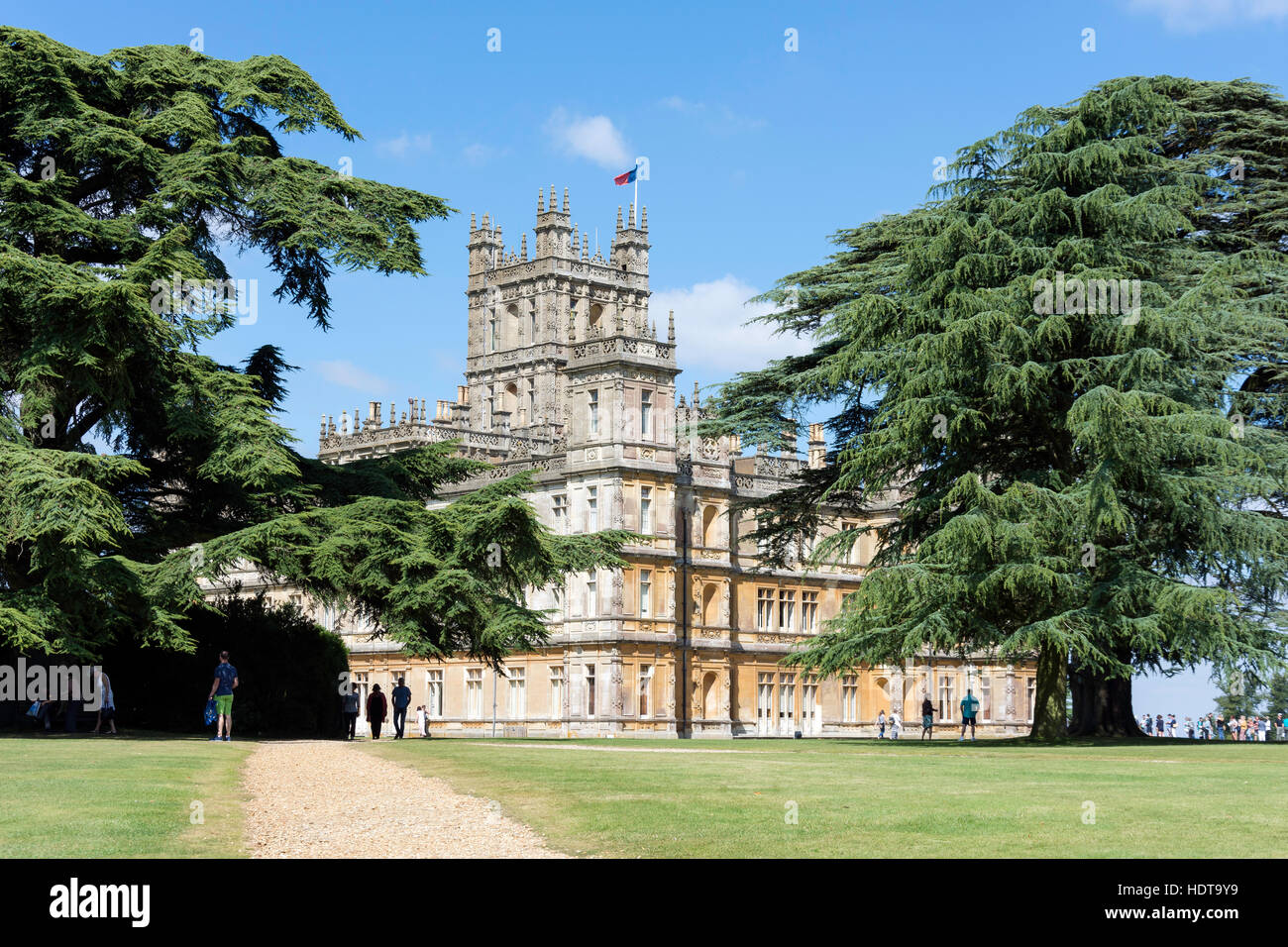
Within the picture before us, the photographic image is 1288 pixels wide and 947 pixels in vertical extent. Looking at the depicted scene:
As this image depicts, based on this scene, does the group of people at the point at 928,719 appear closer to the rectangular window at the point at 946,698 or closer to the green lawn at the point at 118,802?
the rectangular window at the point at 946,698

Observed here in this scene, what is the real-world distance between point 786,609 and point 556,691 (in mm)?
9961

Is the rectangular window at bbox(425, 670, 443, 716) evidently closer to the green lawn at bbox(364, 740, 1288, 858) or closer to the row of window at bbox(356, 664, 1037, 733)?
the row of window at bbox(356, 664, 1037, 733)

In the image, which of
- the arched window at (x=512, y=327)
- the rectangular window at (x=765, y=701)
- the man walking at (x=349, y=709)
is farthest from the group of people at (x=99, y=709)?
the arched window at (x=512, y=327)

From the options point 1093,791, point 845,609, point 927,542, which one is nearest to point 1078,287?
point 927,542

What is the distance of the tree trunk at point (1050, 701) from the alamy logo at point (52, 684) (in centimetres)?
1750

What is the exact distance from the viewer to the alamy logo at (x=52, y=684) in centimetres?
2758

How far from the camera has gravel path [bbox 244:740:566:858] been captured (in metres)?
10.6

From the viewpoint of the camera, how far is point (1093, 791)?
14867 millimetres

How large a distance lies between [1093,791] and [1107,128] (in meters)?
19.3

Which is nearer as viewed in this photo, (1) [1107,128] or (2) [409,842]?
(2) [409,842]

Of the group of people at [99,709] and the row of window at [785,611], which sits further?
the row of window at [785,611]

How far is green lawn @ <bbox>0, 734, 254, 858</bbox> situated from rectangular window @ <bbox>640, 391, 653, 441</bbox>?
102 feet
